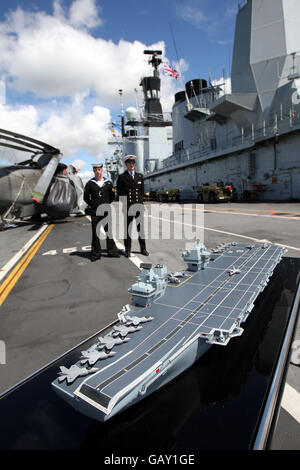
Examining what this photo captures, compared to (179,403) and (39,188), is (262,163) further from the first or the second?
(179,403)

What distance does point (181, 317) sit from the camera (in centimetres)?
178

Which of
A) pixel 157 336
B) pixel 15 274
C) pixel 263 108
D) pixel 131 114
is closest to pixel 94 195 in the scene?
pixel 15 274

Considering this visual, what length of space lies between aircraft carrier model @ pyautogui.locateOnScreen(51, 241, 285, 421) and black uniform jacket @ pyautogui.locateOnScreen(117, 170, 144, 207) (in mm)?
3234

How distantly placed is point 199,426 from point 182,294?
109 cm

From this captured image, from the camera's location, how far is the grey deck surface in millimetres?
1226

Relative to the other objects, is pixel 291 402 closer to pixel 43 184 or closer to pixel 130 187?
pixel 130 187

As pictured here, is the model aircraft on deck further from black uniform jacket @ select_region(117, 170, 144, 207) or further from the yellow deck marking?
black uniform jacket @ select_region(117, 170, 144, 207)

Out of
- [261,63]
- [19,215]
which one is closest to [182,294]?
[19,215]

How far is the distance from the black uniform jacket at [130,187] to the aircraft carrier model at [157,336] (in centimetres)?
323

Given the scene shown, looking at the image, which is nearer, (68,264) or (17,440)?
(17,440)

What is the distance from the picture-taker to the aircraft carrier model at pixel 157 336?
1171 millimetres

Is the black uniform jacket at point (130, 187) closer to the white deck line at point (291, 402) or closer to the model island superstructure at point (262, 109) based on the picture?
the white deck line at point (291, 402)

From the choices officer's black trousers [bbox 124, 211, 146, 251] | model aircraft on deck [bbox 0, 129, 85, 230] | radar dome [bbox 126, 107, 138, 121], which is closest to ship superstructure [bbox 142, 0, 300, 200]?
model aircraft on deck [bbox 0, 129, 85, 230]

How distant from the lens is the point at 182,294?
217 centimetres
